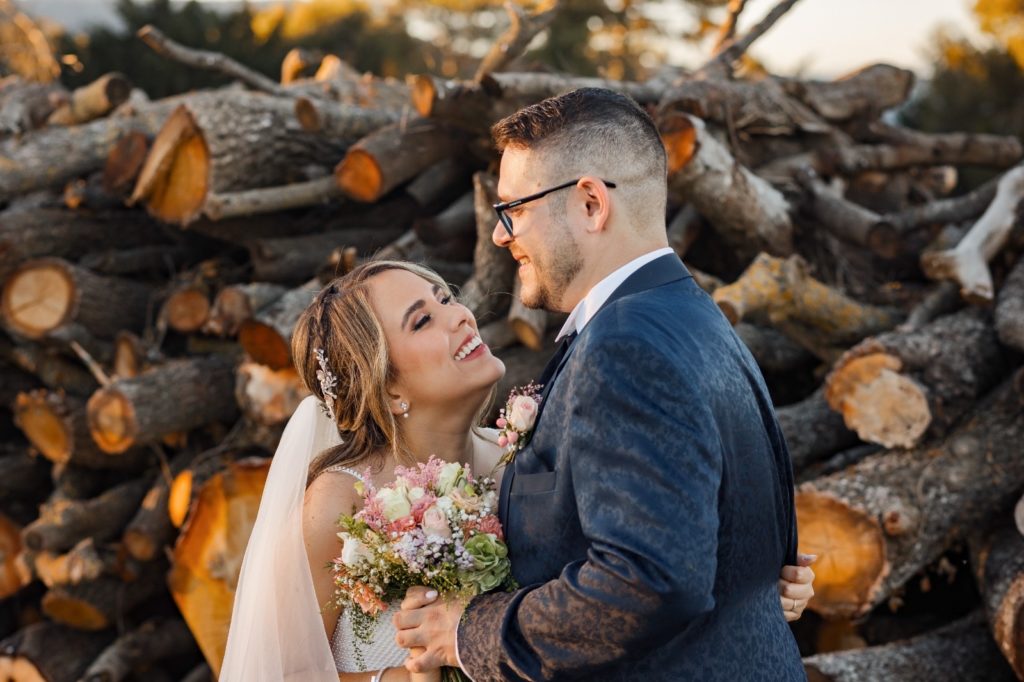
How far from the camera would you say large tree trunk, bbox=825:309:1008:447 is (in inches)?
165

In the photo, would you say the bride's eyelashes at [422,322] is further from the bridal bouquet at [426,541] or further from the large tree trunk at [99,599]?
the large tree trunk at [99,599]

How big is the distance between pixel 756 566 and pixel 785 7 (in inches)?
188

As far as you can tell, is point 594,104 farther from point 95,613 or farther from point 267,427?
point 95,613

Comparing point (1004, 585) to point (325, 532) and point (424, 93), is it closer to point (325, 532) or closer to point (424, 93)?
point (325, 532)

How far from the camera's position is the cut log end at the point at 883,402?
13.7ft

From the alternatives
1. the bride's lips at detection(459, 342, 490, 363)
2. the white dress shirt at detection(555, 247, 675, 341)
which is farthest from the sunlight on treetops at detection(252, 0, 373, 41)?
the white dress shirt at detection(555, 247, 675, 341)

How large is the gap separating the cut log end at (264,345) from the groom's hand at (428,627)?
286 cm

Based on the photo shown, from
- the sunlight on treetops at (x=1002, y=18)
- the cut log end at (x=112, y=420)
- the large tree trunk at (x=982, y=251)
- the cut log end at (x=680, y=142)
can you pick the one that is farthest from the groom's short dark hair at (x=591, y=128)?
the sunlight on treetops at (x=1002, y=18)

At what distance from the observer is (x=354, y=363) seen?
115 inches

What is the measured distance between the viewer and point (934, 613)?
4734mm

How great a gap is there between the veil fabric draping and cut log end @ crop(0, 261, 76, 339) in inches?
143

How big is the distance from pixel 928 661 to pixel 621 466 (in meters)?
2.76

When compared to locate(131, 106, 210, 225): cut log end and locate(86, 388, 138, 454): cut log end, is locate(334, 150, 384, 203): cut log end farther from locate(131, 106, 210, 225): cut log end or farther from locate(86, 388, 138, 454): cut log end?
locate(86, 388, 138, 454): cut log end

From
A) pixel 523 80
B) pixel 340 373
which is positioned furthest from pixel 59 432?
pixel 340 373
